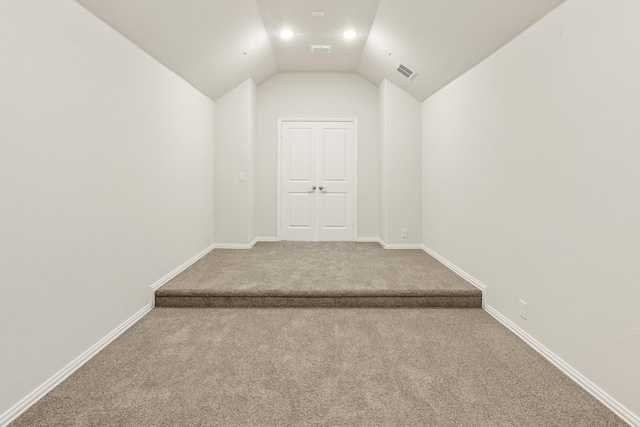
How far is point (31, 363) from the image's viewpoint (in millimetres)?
1570

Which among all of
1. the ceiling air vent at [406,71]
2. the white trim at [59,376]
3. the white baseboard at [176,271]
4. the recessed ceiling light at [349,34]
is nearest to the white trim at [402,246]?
the ceiling air vent at [406,71]

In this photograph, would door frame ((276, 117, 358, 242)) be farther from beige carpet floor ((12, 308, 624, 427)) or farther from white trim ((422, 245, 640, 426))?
beige carpet floor ((12, 308, 624, 427))

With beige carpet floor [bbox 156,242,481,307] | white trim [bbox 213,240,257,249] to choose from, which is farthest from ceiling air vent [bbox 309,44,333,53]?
white trim [bbox 213,240,257,249]

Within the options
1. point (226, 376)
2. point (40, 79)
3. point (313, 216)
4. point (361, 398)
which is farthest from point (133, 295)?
point (313, 216)

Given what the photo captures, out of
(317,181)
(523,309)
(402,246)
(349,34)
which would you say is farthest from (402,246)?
(349,34)

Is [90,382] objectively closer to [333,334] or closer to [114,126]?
[333,334]

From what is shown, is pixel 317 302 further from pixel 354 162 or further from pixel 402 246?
pixel 354 162

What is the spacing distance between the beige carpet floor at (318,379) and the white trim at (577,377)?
0.04 m

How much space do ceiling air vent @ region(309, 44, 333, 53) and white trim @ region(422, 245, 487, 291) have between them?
10.5 feet

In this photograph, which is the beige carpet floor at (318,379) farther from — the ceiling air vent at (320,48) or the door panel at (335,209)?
the ceiling air vent at (320,48)

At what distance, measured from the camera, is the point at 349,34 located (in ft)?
12.3

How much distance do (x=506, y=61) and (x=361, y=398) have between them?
8.99 feet

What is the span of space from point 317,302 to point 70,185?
208 cm

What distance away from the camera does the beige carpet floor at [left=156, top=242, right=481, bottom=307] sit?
2.82m
